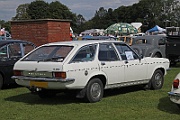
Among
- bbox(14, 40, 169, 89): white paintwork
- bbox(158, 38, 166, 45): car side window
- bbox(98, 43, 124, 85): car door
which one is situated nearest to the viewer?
bbox(14, 40, 169, 89): white paintwork

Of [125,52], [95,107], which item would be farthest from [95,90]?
[125,52]

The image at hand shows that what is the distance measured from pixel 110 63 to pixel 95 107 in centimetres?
133

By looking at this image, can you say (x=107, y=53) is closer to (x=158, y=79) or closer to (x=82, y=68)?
(x=82, y=68)

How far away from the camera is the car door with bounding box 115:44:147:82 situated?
9305 mm

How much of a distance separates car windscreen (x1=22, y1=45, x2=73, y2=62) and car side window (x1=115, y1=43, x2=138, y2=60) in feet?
4.92

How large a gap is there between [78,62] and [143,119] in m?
2.07

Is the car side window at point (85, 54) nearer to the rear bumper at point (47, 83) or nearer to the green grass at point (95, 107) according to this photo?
the rear bumper at point (47, 83)

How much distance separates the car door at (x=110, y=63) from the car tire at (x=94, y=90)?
0.31 metres

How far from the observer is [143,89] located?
10500 millimetres

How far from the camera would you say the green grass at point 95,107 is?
7176 mm

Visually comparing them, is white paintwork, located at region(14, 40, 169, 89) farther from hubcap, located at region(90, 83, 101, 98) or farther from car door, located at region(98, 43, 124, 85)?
hubcap, located at region(90, 83, 101, 98)

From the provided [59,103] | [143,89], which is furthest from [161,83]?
[59,103]

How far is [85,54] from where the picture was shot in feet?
28.0

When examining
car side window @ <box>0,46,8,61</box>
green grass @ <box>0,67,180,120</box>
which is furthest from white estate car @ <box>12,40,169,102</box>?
car side window @ <box>0,46,8,61</box>
